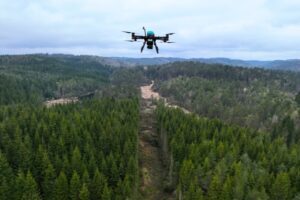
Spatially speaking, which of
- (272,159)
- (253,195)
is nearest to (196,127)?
(272,159)

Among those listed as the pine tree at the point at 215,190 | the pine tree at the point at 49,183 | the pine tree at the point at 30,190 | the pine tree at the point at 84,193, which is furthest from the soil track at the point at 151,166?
the pine tree at the point at 30,190

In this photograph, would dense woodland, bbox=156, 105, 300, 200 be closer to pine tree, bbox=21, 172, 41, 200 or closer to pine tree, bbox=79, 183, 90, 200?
pine tree, bbox=79, 183, 90, 200

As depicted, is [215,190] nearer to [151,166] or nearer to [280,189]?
[280,189]

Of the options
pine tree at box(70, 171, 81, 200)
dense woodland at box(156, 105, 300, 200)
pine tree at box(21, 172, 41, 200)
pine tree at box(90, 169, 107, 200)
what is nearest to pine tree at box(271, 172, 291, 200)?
dense woodland at box(156, 105, 300, 200)

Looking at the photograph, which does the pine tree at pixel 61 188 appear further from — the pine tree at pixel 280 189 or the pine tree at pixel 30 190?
the pine tree at pixel 280 189

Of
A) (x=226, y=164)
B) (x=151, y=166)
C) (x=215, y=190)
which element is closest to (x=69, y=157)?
(x=151, y=166)
